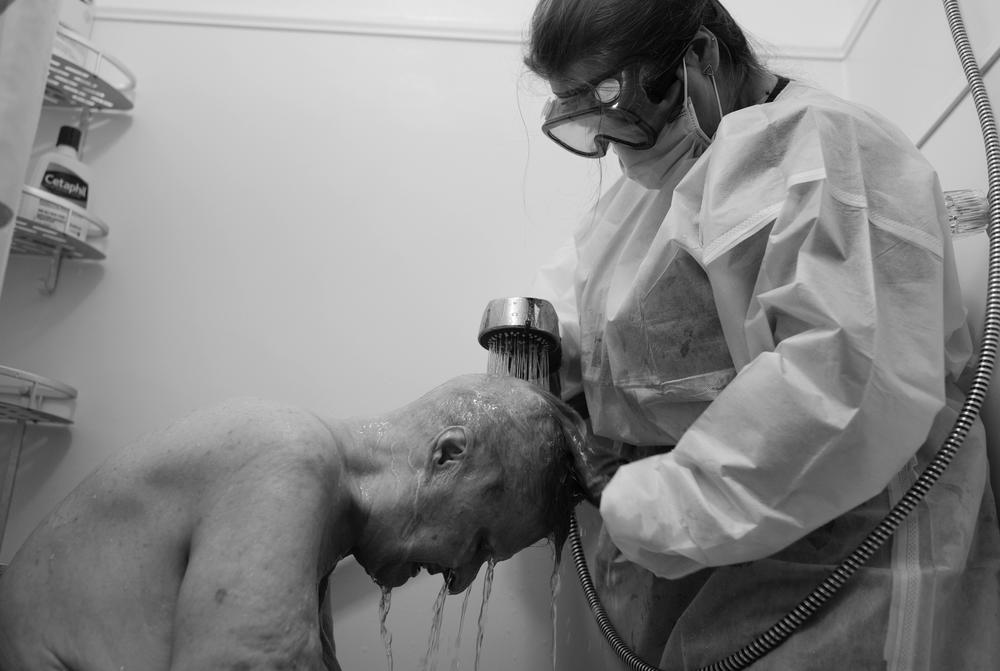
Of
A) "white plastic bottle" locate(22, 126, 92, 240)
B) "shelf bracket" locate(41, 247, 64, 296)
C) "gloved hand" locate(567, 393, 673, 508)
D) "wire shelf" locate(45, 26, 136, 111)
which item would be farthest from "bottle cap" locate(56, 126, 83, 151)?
"gloved hand" locate(567, 393, 673, 508)

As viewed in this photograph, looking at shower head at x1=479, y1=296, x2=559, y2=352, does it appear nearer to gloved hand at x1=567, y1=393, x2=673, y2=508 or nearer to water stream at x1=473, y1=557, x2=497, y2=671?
gloved hand at x1=567, y1=393, x2=673, y2=508

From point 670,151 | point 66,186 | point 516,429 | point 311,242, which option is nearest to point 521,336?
point 516,429

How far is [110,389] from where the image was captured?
1.83 metres

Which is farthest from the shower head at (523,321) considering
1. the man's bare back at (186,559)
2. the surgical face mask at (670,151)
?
the man's bare back at (186,559)

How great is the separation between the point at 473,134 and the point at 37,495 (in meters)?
1.26

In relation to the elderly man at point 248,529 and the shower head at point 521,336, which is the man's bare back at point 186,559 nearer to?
the elderly man at point 248,529

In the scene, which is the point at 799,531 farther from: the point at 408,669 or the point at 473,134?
the point at 473,134

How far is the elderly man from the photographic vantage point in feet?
3.15

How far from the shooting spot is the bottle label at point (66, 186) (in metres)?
1.82

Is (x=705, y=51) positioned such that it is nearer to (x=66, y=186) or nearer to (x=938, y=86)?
(x=938, y=86)

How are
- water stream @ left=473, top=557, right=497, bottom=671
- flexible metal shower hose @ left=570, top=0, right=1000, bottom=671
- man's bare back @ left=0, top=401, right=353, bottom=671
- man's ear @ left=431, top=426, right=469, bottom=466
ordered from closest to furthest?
man's bare back @ left=0, top=401, right=353, bottom=671 < flexible metal shower hose @ left=570, top=0, right=1000, bottom=671 < man's ear @ left=431, top=426, right=469, bottom=466 < water stream @ left=473, top=557, right=497, bottom=671

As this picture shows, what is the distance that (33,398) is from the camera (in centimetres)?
167

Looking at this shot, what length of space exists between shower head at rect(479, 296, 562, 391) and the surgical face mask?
0.94 ft

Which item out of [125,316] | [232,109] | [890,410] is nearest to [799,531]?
[890,410]
